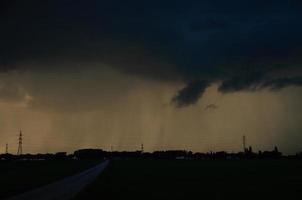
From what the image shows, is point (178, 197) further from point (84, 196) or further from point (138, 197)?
point (84, 196)

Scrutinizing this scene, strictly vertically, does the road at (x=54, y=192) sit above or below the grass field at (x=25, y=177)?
below

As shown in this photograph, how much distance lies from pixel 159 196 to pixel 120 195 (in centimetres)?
282

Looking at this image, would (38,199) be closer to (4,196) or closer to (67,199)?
(67,199)

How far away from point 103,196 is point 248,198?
9.07m

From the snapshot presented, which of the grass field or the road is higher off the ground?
the grass field

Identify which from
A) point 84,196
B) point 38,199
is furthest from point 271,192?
point 38,199

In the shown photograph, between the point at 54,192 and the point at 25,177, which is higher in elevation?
the point at 25,177

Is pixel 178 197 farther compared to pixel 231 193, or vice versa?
pixel 231 193

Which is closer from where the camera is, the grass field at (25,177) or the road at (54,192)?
the road at (54,192)

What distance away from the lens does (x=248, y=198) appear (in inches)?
1190

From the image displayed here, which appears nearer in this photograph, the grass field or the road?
the road

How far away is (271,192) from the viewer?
1357 inches

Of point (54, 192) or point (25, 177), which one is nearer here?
point (54, 192)

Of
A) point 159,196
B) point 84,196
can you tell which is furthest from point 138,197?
point 84,196
